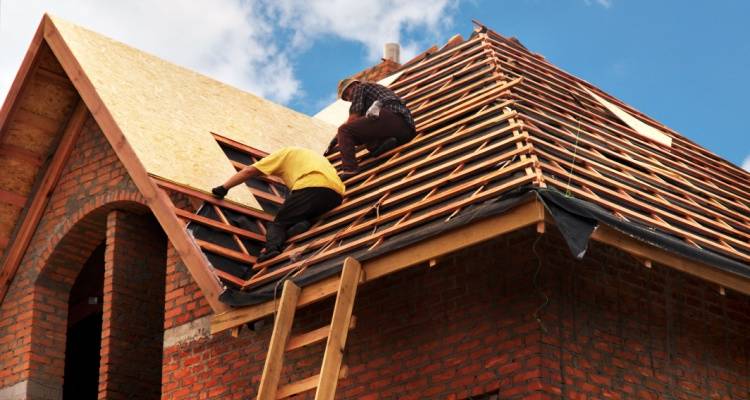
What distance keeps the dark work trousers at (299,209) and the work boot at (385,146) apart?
750 millimetres

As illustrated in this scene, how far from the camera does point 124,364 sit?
42.6ft

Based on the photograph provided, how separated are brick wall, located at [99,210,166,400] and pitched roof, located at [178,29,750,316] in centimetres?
144

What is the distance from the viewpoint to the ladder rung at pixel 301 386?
9938 millimetres

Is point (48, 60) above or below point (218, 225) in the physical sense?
above

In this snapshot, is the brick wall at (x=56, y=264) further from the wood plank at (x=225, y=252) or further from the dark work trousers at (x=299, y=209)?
the dark work trousers at (x=299, y=209)

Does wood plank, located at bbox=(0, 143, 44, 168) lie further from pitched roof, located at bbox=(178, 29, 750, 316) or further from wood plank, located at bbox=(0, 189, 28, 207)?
pitched roof, located at bbox=(178, 29, 750, 316)

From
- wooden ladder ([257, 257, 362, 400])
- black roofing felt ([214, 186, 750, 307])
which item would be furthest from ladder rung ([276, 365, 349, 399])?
black roofing felt ([214, 186, 750, 307])

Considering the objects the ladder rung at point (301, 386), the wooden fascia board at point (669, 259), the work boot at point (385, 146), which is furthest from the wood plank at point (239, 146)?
the wooden fascia board at point (669, 259)

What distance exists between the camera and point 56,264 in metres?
14.0

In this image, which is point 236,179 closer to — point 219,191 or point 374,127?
point 219,191

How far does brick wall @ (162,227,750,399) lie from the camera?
9820 mm

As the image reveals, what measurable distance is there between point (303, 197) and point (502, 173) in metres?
2.42

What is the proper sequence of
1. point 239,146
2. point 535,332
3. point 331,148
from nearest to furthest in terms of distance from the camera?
1. point 535,332
2. point 239,146
3. point 331,148

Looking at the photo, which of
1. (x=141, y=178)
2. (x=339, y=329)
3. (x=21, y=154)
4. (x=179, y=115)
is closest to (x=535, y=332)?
(x=339, y=329)
